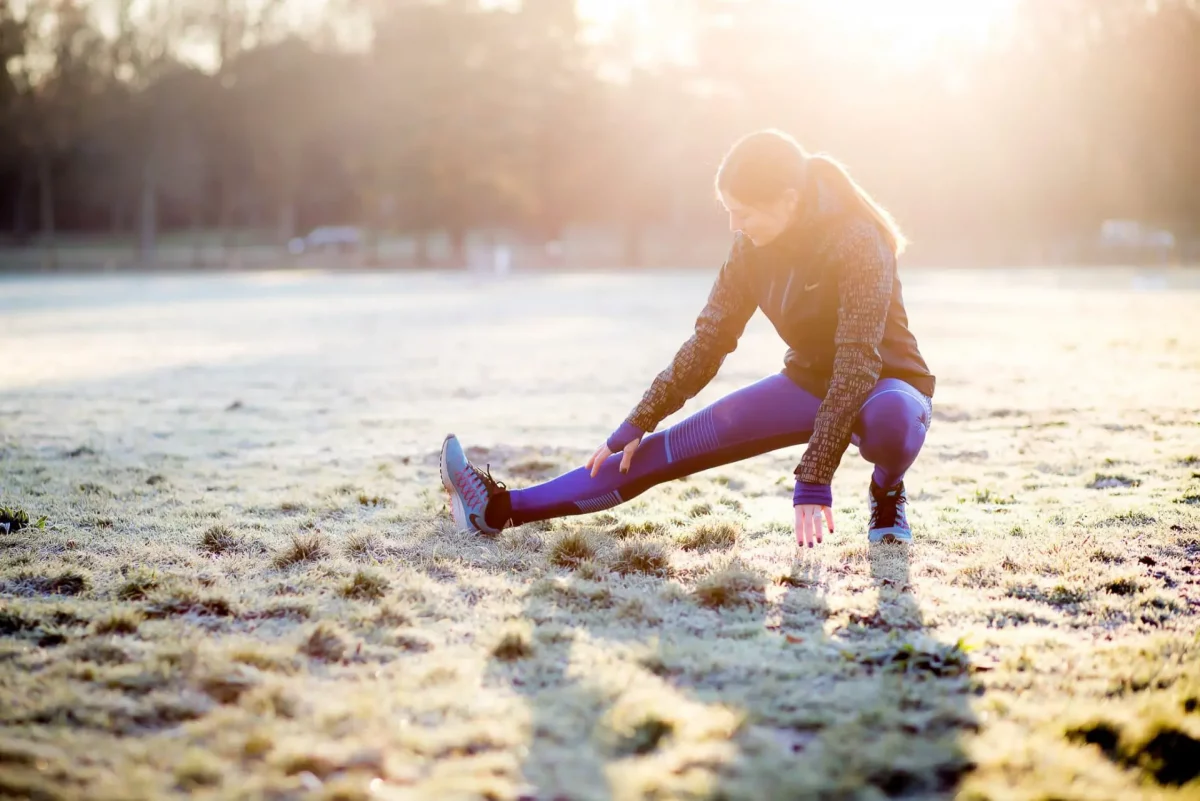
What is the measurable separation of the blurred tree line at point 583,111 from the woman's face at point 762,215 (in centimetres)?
3844

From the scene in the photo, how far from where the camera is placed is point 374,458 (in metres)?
5.74

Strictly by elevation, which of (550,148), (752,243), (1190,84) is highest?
(1190,84)

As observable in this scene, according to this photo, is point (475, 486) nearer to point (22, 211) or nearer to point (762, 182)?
point (762, 182)

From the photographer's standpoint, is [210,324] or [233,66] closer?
[210,324]

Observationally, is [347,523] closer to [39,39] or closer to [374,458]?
[374,458]

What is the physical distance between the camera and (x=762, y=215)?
11.2 feet

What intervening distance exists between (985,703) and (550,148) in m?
43.0

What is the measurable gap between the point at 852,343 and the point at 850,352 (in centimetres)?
3

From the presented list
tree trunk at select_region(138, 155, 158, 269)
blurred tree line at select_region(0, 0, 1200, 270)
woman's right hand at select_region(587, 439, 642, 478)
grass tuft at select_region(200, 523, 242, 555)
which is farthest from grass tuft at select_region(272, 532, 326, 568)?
tree trunk at select_region(138, 155, 158, 269)

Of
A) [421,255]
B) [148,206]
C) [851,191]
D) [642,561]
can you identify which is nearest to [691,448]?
[642,561]

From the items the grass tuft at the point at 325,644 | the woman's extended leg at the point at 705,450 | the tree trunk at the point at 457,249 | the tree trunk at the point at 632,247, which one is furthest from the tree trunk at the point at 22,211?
the grass tuft at the point at 325,644

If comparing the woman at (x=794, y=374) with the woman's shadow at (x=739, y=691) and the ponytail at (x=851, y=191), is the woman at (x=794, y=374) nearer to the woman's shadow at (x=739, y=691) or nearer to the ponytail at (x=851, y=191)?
the ponytail at (x=851, y=191)

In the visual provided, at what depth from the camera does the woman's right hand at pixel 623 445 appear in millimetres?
3715

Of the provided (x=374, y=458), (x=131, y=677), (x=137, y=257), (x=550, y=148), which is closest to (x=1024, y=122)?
(x=550, y=148)
